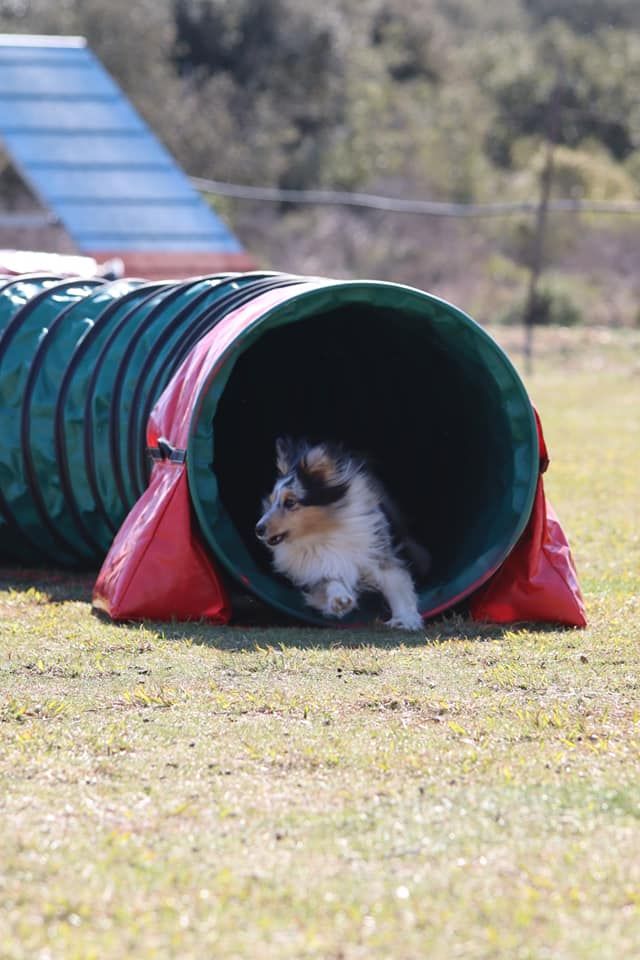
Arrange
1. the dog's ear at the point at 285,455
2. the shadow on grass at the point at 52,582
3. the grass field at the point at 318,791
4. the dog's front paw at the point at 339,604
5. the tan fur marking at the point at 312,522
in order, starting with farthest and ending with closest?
1. the shadow on grass at the point at 52,582
2. the dog's ear at the point at 285,455
3. the tan fur marking at the point at 312,522
4. the dog's front paw at the point at 339,604
5. the grass field at the point at 318,791

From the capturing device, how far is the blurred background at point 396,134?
31.2 metres

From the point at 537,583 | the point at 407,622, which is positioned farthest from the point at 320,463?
the point at 537,583

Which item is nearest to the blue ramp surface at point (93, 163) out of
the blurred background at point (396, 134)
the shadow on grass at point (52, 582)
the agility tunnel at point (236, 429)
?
the blurred background at point (396, 134)

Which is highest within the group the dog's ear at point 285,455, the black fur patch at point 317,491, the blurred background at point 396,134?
the dog's ear at point 285,455

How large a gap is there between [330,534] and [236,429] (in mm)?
1957

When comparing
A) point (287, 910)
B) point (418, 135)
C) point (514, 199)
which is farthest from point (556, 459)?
point (418, 135)

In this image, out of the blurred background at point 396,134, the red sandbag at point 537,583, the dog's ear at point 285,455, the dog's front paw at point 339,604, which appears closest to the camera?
the red sandbag at point 537,583

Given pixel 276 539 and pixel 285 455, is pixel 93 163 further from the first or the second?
pixel 276 539

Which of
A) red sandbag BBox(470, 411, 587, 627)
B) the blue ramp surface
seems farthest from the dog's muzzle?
the blue ramp surface

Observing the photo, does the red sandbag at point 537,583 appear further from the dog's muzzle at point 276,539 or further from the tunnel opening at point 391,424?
the dog's muzzle at point 276,539

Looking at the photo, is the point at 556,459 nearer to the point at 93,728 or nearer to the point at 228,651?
the point at 228,651

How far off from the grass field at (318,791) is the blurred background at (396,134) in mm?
18991

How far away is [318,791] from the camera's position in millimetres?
4391

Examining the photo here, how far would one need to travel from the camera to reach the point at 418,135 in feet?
129
